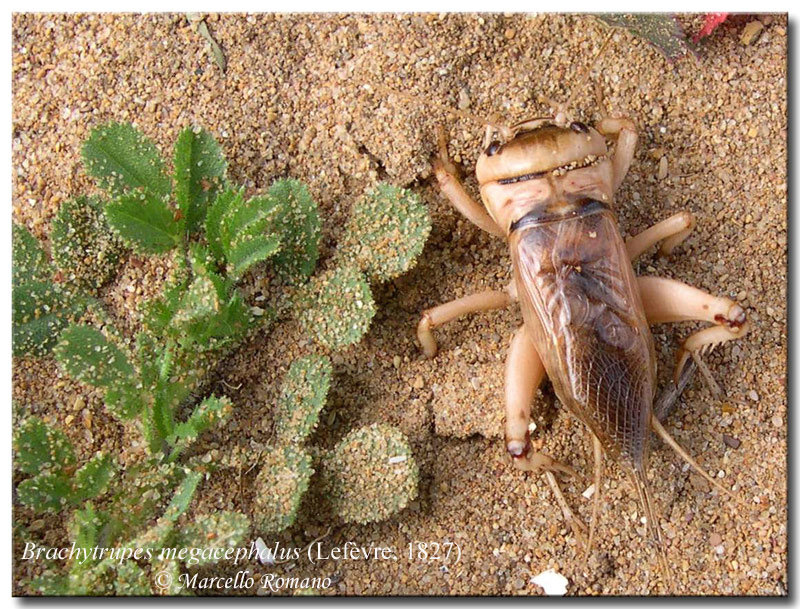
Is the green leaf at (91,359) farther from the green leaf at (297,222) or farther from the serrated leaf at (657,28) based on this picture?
the serrated leaf at (657,28)

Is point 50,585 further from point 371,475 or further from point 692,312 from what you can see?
point 692,312

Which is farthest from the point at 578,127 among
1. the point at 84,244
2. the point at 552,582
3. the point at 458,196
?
the point at 84,244

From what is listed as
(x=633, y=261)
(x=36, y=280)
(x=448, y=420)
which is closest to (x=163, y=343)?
(x=36, y=280)

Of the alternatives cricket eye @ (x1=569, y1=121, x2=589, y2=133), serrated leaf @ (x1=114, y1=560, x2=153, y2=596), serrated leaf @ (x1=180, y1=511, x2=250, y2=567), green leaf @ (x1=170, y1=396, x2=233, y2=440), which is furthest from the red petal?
serrated leaf @ (x1=114, y1=560, x2=153, y2=596)

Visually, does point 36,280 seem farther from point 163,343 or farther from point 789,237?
point 789,237

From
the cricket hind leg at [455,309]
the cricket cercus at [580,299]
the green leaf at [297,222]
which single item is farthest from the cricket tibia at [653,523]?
the green leaf at [297,222]
